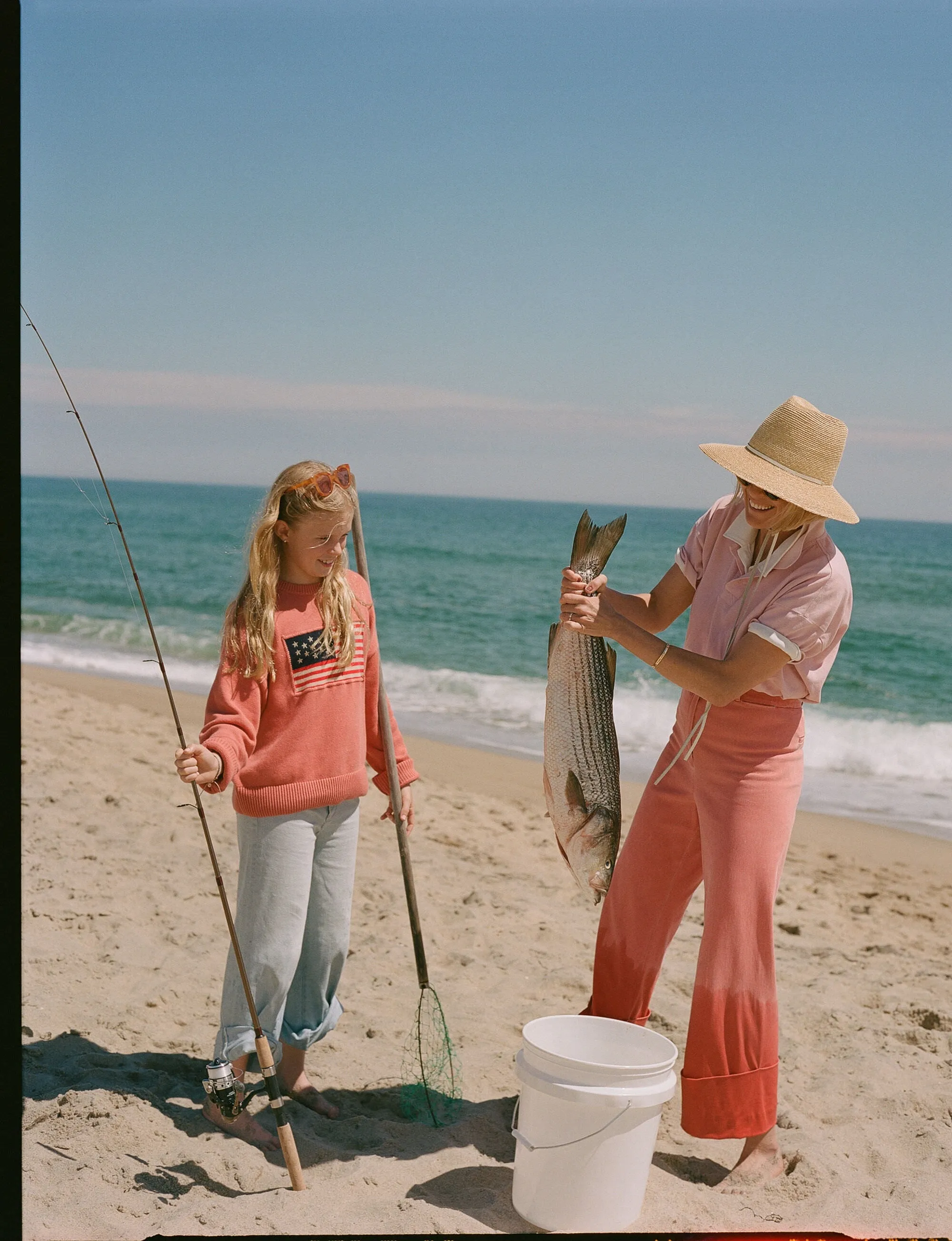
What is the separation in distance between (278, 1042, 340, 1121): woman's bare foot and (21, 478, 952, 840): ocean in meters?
1.63

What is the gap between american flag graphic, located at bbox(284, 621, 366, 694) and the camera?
10.4ft

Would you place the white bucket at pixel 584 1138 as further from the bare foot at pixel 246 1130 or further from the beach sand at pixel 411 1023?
the bare foot at pixel 246 1130

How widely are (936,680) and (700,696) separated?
1618cm

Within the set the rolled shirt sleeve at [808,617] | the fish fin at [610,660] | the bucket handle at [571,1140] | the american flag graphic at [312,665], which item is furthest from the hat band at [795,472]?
the bucket handle at [571,1140]

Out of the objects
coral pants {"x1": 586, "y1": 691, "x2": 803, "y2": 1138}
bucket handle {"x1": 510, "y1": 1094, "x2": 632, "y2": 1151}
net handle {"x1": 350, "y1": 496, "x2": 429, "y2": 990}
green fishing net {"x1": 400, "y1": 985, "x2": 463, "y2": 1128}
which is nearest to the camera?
bucket handle {"x1": 510, "y1": 1094, "x2": 632, "y2": 1151}

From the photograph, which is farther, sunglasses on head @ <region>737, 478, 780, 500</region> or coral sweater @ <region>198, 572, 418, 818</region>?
coral sweater @ <region>198, 572, 418, 818</region>

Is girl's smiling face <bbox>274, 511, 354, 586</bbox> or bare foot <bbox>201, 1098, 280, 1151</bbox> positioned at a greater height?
girl's smiling face <bbox>274, 511, 354, 586</bbox>

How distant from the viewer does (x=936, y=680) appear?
1773 cm

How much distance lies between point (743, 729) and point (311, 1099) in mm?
1872

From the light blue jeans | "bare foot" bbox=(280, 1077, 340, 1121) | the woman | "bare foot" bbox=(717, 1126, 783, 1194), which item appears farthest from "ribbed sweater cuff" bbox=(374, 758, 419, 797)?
"bare foot" bbox=(717, 1126, 783, 1194)

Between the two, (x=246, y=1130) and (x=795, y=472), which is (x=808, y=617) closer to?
(x=795, y=472)

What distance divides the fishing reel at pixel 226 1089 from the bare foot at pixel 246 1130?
0.10 metres

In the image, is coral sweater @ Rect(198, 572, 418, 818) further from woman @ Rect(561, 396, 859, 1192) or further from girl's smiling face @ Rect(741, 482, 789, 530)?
girl's smiling face @ Rect(741, 482, 789, 530)

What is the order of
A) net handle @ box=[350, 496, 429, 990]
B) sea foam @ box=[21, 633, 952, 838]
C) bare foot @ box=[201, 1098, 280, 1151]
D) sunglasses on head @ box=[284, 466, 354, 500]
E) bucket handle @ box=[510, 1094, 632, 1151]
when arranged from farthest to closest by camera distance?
sea foam @ box=[21, 633, 952, 838]
net handle @ box=[350, 496, 429, 990]
bare foot @ box=[201, 1098, 280, 1151]
sunglasses on head @ box=[284, 466, 354, 500]
bucket handle @ box=[510, 1094, 632, 1151]
